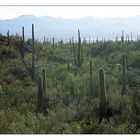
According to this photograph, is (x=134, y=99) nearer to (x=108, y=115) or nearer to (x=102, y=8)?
(x=108, y=115)

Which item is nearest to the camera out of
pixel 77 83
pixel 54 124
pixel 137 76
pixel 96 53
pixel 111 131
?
pixel 111 131

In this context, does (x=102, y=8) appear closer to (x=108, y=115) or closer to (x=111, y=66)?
(x=108, y=115)

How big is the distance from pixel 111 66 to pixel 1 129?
11.1 meters

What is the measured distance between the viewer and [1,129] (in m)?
9.09

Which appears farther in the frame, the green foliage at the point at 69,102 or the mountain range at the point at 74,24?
the mountain range at the point at 74,24

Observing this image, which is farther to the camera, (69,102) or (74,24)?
(74,24)

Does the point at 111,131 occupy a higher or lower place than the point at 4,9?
lower

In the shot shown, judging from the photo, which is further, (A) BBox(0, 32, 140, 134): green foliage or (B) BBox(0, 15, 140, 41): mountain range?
(B) BBox(0, 15, 140, 41): mountain range

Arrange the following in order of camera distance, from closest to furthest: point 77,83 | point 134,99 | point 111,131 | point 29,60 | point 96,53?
1. point 111,131
2. point 134,99
3. point 77,83
4. point 29,60
5. point 96,53

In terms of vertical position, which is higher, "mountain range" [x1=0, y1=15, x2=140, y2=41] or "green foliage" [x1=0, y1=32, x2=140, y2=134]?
"mountain range" [x1=0, y1=15, x2=140, y2=41]

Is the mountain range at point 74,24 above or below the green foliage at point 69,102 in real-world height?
above

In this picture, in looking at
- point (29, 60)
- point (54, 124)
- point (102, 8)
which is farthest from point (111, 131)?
point (29, 60)

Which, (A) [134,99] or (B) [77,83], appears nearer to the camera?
(A) [134,99]

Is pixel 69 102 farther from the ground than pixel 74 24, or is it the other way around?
pixel 74 24
